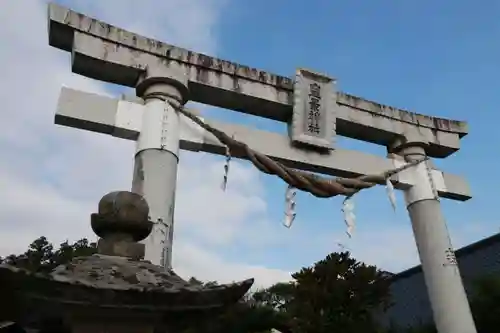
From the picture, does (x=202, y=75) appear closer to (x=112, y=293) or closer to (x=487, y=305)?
(x=112, y=293)

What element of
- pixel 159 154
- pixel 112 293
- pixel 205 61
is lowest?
pixel 112 293

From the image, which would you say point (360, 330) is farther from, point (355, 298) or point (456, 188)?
point (456, 188)

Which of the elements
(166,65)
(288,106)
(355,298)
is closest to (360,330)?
(355,298)

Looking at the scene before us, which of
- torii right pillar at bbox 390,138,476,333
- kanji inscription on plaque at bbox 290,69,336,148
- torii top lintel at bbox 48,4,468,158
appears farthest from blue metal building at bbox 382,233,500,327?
kanji inscription on plaque at bbox 290,69,336,148

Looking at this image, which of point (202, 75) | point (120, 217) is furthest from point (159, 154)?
point (120, 217)

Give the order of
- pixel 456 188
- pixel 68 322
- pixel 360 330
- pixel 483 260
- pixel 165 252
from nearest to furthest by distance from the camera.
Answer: pixel 68 322 < pixel 165 252 < pixel 456 188 < pixel 360 330 < pixel 483 260

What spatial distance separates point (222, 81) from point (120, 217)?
4522 millimetres

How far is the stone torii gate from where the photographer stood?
5.67 metres

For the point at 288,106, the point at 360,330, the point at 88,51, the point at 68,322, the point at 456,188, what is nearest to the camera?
the point at 68,322

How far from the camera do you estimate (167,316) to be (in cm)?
208

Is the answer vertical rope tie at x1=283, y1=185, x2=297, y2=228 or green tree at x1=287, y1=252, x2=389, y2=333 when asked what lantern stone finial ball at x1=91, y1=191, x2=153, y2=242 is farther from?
green tree at x1=287, y1=252, x2=389, y2=333

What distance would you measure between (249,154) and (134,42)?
1.88m

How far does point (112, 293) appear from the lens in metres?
1.94

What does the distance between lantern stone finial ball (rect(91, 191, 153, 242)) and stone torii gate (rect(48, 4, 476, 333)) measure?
2753 millimetres
